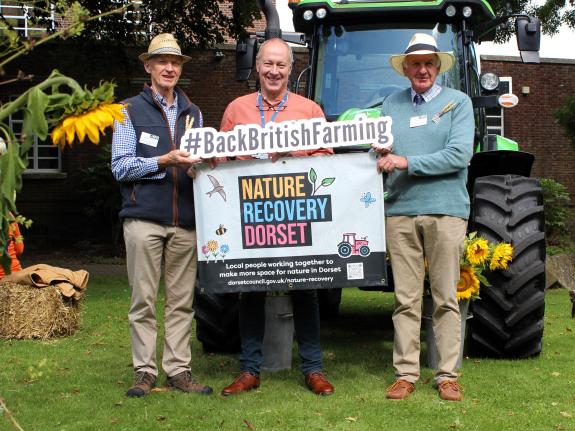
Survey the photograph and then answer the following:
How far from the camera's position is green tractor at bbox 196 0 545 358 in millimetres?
6305

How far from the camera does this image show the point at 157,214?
18.1ft

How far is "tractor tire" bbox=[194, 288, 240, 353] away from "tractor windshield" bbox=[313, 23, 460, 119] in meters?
1.64

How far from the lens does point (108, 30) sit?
53.6 ft

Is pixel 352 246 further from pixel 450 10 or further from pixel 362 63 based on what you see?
pixel 450 10

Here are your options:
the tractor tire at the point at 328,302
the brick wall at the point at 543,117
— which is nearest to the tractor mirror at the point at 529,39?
the tractor tire at the point at 328,302

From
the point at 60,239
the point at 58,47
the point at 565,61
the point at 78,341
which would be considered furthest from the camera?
the point at 565,61

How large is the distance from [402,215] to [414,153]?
0.39 metres

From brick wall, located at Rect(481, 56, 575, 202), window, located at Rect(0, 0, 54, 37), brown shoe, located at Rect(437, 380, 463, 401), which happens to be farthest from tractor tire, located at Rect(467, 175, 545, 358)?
brick wall, located at Rect(481, 56, 575, 202)

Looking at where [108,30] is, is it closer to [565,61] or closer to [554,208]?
[554,208]

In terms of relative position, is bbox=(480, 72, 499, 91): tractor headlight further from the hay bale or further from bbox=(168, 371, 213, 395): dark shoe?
the hay bale

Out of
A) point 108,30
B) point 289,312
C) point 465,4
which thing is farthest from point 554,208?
point 289,312

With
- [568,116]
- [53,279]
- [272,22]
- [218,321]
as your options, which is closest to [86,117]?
[218,321]

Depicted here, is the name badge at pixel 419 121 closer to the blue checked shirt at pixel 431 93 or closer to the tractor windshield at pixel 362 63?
the blue checked shirt at pixel 431 93

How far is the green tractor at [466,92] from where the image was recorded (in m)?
6.30
